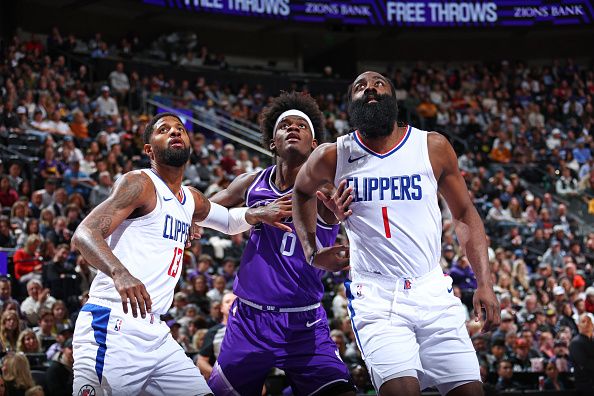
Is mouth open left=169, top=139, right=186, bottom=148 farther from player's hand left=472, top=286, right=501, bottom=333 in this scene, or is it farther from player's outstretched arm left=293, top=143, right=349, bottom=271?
player's hand left=472, top=286, right=501, bottom=333

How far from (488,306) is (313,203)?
1.18m

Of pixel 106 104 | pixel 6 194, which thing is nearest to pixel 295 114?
pixel 6 194

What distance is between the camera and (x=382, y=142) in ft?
Result: 15.1

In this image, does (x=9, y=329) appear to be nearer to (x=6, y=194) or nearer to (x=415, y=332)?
(x=6, y=194)

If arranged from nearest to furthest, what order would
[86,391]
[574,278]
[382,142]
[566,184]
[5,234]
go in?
[86,391] → [382,142] → [5,234] → [574,278] → [566,184]

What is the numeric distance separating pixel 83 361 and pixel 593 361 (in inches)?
277

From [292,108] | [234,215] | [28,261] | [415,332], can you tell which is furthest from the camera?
[28,261]

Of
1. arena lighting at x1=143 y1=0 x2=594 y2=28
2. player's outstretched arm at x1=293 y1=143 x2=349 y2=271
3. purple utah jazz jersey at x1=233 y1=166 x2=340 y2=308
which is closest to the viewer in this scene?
player's outstretched arm at x1=293 y1=143 x2=349 y2=271

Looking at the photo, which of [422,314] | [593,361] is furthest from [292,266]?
[593,361]

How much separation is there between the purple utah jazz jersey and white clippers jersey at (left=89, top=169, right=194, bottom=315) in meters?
0.72

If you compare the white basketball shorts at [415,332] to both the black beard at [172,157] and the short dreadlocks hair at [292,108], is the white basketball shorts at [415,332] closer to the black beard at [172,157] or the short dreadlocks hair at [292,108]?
the black beard at [172,157]

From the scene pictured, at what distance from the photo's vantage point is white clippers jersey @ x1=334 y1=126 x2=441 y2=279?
4.43m

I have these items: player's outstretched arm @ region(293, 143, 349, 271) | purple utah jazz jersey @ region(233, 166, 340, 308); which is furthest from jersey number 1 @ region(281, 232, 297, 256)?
player's outstretched arm @ region(293, 143, 349, 271)

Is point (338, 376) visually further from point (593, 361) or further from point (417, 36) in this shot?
point (417, 36)
